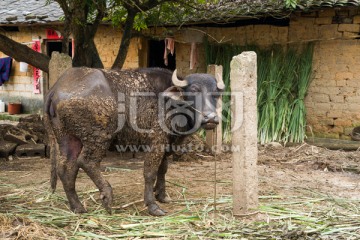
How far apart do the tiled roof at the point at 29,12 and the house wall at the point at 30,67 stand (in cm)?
60

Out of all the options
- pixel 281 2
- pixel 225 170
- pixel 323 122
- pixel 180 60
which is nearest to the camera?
pixel 225 170

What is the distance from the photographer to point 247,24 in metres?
11.7

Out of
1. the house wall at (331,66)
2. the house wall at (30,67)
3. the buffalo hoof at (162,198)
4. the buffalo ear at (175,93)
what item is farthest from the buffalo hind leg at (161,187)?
the house wall at (30,67)

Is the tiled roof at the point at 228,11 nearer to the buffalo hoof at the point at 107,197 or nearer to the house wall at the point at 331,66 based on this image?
the house wall at the point at 331,66

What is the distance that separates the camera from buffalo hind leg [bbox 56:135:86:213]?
224 inches

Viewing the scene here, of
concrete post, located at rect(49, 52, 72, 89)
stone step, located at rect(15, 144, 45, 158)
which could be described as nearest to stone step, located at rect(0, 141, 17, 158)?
stone step, located at rect(15, 144, 45, 158)

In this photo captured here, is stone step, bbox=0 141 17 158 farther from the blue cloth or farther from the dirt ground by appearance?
the blue cloth

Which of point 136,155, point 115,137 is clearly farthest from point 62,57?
point 136,155

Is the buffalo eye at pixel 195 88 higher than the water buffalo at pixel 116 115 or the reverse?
higher

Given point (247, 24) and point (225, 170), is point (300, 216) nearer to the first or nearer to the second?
point (225, 170)

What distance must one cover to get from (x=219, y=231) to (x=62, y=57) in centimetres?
367

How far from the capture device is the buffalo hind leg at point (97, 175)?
561 centimetres

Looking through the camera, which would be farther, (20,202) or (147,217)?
(20,202)

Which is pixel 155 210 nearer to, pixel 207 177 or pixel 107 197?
pixel 107 197
